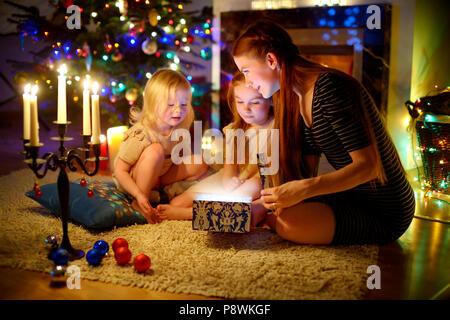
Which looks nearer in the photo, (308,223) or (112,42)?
(308,223)

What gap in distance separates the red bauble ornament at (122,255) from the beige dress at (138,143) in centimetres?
61

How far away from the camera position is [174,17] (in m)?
2.90

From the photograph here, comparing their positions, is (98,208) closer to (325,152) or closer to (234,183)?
(234,183)

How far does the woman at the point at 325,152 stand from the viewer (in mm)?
1426

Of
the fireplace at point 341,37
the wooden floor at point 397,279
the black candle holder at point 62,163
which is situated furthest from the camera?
the fireplace at point 341,37

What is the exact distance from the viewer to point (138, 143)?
199 cm

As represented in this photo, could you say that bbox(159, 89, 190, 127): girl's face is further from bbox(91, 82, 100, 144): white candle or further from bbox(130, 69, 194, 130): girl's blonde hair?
bbox(91, 82, 100, 144): white candle

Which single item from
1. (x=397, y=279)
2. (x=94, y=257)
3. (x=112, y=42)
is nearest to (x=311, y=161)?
(x=397, y=279)

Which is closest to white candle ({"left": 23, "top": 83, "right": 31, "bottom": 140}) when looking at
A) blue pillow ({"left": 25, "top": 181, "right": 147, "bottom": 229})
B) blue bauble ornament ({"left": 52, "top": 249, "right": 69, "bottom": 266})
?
blue bauble ornament ({"left": 52, "top": 249, "right": 69, "bottom": 266})

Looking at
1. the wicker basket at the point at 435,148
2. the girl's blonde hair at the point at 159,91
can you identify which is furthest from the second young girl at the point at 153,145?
the wicker basket at the point at 435,148

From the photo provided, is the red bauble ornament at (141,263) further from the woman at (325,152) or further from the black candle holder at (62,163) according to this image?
the woman at (325,152)

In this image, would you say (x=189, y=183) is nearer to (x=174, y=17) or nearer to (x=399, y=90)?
(x=174, y=17)

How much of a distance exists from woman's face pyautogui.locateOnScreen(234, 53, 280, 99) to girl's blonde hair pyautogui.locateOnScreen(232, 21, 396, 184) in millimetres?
17

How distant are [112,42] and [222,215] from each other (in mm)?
1690
